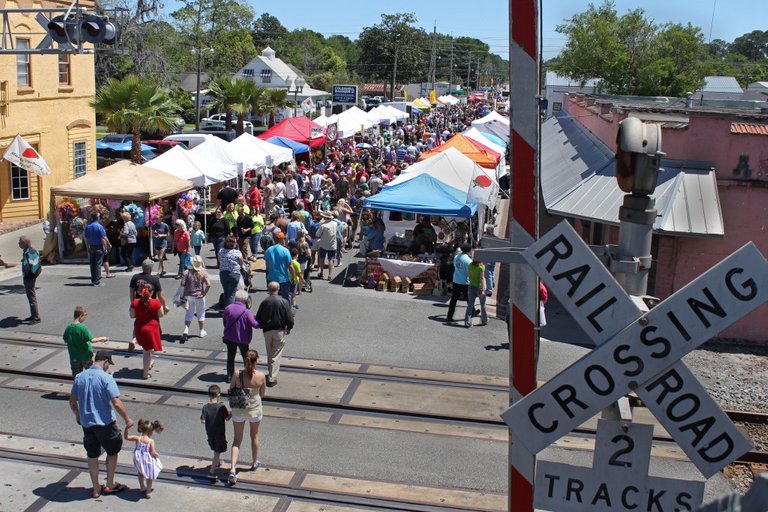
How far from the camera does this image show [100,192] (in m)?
18.3

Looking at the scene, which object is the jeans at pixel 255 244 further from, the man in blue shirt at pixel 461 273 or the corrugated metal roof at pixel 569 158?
the corrugated metal roof at pixel 569 158

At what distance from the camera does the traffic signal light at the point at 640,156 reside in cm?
379

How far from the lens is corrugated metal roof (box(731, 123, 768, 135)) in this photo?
15.5 meters

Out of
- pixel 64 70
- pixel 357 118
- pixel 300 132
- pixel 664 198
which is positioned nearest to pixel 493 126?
pixel 357 118

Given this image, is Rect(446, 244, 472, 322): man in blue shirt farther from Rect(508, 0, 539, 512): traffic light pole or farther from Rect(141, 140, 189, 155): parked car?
Rect(141, 140, 189, 155): parked car

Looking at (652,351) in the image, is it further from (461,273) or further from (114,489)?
(461,273)

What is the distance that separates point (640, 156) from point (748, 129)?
13454mm

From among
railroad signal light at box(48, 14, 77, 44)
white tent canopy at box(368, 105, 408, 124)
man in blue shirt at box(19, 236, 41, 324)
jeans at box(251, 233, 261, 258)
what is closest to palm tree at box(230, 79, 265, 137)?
white tent canopy at box(368, 105, 408, 124)

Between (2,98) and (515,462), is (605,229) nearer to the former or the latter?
(515,462)

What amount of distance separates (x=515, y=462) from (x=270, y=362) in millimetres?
7950

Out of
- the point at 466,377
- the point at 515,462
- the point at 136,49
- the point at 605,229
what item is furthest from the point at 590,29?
the point at 515,462

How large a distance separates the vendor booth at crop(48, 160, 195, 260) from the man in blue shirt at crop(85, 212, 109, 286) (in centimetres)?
187

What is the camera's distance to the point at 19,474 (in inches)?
343

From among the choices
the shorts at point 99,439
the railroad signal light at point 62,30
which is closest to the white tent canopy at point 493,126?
the railroad signal light at point 62,30
